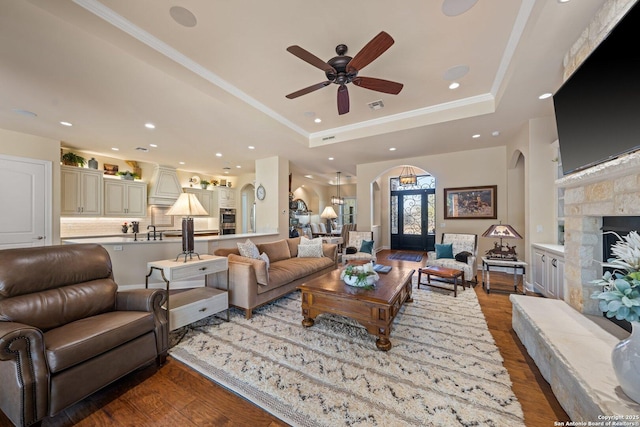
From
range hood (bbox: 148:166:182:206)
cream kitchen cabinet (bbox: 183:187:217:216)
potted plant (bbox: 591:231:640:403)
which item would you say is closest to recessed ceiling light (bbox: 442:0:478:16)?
potted plant (bbox: 591:231:640:403)

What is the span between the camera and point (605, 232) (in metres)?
2.11

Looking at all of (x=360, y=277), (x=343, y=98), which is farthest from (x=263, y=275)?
(x=343, y=98)

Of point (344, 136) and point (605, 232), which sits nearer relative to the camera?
point (605, 232)

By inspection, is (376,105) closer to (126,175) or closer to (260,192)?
(260,192)

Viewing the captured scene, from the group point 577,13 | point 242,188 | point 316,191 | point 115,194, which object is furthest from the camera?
point 316,191

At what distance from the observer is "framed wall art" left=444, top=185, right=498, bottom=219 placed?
5.68 meters

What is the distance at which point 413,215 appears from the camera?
8852 mm

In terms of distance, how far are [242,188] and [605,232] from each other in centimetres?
899

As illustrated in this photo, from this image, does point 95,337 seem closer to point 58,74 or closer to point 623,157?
point 58,74

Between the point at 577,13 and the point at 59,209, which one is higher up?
the point at 577,13

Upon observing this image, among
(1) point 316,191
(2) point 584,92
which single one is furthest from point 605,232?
(1) point 316,191

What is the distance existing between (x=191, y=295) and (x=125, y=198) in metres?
5.31

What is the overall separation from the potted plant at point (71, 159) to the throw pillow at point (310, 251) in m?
5.61

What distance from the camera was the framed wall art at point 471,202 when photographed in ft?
18.6
